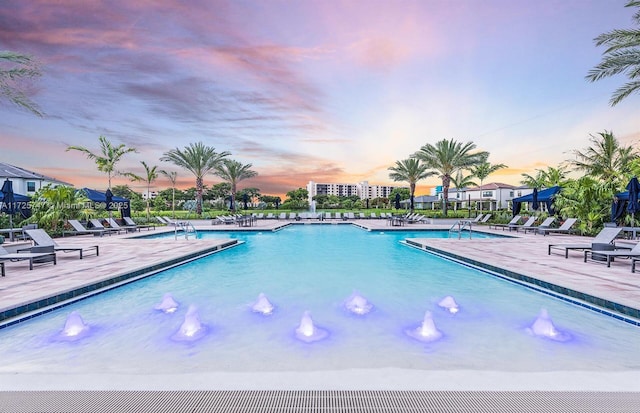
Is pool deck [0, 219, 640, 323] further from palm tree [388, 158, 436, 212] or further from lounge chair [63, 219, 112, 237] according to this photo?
palm tree [388, 158, 436, 212]

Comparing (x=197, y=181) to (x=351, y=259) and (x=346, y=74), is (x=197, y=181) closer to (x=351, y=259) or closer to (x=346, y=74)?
(x=346, y=74)

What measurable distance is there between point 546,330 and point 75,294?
7.62 m

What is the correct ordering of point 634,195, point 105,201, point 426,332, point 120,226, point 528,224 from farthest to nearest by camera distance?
point 105,201 < point 120,226 < point 528,224 < point 634,195 < point 426,332

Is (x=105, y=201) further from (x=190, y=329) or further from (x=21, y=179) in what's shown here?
(x=21, y=179)

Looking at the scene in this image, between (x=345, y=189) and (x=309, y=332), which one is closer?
(x=309, y=332)

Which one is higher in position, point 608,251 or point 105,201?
point 105,201

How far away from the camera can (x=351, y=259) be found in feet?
32.7

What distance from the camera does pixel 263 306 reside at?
17.7ft

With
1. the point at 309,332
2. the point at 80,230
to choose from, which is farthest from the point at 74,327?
the point at 80,230

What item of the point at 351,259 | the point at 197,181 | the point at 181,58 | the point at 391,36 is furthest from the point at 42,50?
the point at 351,259

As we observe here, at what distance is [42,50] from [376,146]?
75.4ft

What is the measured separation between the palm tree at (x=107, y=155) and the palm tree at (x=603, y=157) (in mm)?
33599

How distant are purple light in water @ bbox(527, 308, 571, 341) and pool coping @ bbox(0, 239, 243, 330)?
7279 millimetres

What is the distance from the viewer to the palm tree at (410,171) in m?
31.2
